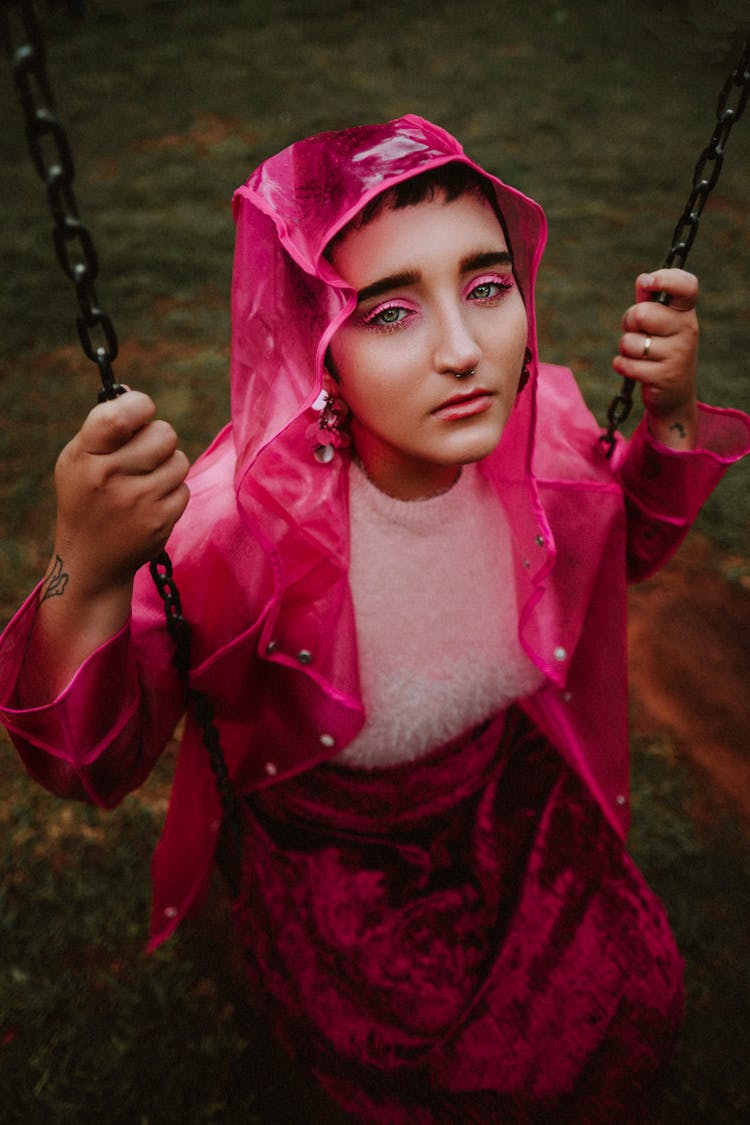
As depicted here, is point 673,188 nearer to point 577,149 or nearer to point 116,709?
point 577,149

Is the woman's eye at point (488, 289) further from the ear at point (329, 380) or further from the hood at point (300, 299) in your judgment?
the ear at point (329, 380)

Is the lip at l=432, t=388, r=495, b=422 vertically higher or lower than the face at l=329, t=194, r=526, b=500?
lower

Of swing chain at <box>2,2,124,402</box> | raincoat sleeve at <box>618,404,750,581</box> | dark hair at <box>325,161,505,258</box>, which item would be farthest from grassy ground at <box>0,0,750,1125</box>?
swing chain at <box>2,2,124,402</box>

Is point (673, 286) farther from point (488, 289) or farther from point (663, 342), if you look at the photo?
point (488, 289)

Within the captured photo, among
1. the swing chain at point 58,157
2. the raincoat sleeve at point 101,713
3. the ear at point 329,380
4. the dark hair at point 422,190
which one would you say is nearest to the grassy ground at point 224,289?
the dark hair at point 422,190

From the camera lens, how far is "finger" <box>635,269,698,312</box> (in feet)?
4.43

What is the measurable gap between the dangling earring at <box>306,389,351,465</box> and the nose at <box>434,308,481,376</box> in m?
0.22

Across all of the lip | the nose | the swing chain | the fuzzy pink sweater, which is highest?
the swing chain

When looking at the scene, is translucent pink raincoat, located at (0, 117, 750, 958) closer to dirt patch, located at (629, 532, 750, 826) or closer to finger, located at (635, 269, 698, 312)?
finger, located at (635, 269, 698, 312)

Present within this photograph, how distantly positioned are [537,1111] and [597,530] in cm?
104

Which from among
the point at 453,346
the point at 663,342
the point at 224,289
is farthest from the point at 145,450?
the point at 224,289

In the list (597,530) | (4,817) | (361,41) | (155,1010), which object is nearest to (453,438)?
(597,530)

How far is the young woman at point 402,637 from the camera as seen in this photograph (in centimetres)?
112

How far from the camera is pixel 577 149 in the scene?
621 centimetres
